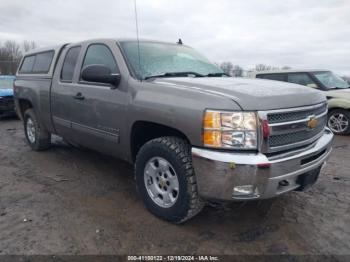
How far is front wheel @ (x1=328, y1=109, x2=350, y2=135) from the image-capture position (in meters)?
7.78

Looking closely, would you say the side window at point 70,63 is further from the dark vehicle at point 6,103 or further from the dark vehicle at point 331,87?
the dark vehicle at point 6,103

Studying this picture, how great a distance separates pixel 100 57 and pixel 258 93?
7.08 feet

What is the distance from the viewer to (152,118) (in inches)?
127

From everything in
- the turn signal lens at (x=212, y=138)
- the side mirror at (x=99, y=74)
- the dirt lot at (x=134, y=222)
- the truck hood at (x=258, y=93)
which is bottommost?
the dirt lot at (x=134, y=222)

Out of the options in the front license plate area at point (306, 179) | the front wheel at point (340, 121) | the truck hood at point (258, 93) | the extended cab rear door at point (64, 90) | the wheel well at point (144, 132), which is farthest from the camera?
the front wheel at point (340, 121)

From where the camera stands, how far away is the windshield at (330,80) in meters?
8.48

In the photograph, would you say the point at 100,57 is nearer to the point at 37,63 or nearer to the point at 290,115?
the point at 37,63

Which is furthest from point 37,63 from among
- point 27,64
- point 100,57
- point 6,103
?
point 6,103

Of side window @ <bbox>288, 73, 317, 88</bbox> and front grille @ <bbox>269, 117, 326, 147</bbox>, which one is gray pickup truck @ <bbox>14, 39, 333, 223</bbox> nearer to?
front grille @ <bbox>269, 117, 326, 147</bbox>

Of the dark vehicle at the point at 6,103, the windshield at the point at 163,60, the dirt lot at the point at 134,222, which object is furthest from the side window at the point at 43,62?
the dark vehicle at the point at 6,103

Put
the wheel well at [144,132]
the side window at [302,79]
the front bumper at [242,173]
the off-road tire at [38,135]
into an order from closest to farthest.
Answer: the front bumper at [242,173]
the wheel well at [144,132]
the off-road tire at [38,135]
the side window at [302,79]

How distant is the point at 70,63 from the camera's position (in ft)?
15.6

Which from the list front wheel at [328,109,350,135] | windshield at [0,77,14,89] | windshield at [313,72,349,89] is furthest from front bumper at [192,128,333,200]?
windshield at [0,77,14,89]

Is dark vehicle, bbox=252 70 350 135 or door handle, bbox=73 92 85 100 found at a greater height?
door handle, bbox=73 92 85 100
